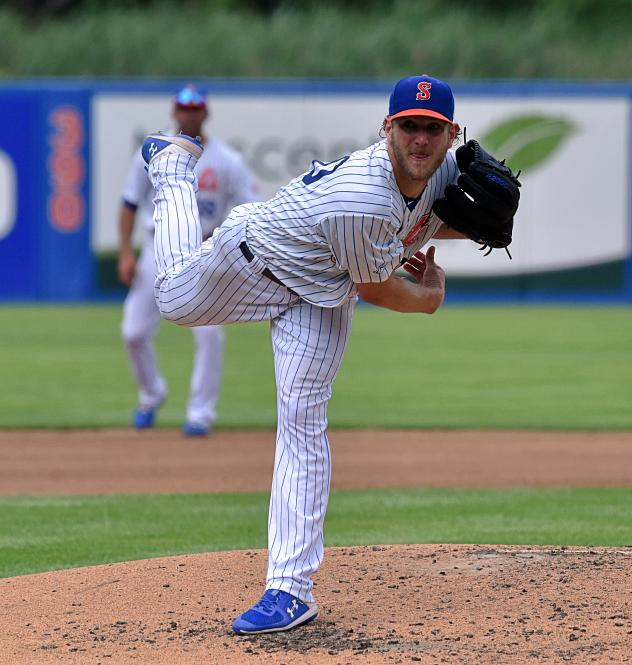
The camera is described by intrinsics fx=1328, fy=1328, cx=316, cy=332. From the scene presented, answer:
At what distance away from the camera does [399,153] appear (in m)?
4.05

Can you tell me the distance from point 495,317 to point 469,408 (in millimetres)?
7027

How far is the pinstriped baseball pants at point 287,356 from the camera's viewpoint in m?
4.24

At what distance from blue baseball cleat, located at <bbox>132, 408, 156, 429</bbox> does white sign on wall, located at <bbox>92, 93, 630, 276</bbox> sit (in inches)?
376

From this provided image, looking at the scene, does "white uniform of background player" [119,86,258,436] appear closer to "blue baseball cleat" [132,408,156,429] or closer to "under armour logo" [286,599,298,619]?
"blue baseball cleat" [132,408,156,429]

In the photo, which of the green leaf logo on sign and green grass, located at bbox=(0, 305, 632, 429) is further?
the green leaf logo on sign

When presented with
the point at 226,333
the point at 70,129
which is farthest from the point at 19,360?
the point at 70,129

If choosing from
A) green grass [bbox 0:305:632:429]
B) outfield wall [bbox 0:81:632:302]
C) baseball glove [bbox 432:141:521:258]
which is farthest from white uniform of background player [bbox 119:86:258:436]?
outfield wall [bbox 0:81:632:302]

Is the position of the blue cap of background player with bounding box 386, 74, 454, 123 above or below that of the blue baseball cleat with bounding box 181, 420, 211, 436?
above

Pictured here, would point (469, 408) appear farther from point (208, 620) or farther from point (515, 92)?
point (515, 92)

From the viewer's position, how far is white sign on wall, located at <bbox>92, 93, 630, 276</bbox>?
18438mm

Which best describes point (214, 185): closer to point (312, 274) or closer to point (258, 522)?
point (258, 522)

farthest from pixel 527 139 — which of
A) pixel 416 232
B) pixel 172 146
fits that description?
pixel 416 232

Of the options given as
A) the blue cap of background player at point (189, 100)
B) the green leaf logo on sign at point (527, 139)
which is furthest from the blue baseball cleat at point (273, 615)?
the green leaf logo on sign at point (527, 139)

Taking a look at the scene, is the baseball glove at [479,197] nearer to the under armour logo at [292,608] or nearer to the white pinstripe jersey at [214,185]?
the under armour logo at [292,608]
